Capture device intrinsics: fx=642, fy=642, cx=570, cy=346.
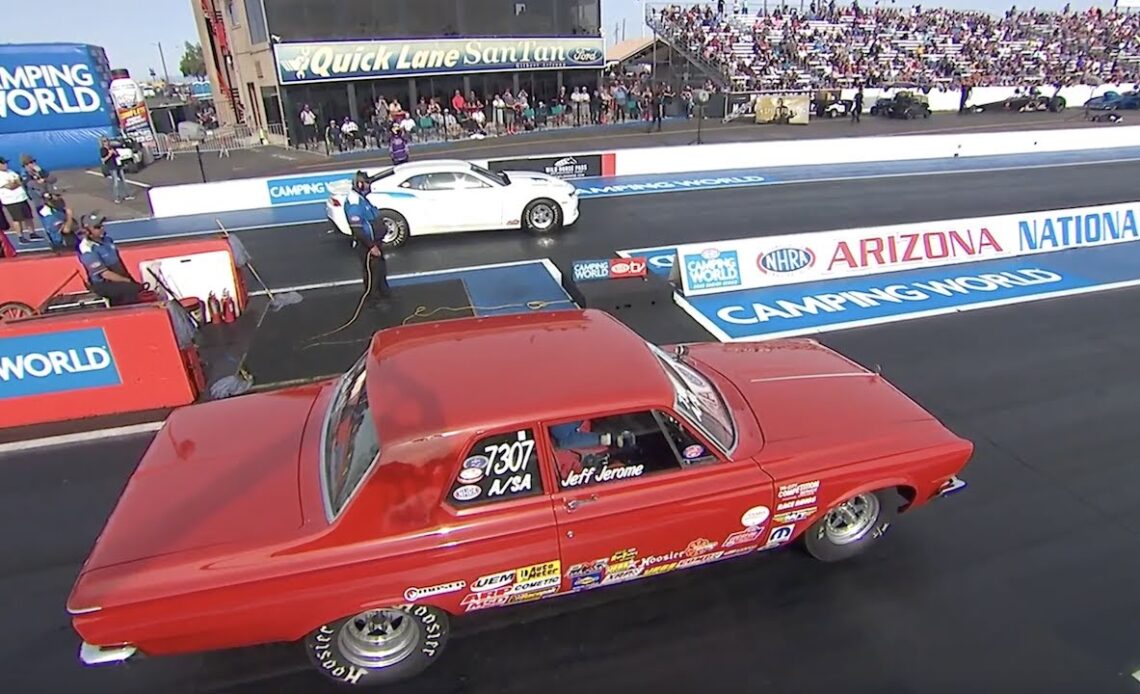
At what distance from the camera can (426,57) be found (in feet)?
90.6

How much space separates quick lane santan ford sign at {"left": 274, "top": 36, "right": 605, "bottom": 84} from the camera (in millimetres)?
25656

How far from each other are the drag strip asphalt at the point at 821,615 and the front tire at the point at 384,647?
17cm

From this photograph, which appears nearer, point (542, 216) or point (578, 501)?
point (578, 501)

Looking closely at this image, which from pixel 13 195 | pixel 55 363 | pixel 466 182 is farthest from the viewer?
pixel 13 195

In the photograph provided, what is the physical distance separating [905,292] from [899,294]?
15 cm

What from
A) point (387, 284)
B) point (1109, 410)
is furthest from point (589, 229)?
point (1109, 410)

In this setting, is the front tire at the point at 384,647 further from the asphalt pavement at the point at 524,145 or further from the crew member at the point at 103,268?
the asphalt pavement at the point at 524,145

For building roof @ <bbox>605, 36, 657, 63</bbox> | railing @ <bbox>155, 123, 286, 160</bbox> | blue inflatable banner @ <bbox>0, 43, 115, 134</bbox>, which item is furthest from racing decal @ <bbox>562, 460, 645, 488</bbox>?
building roof @ <bbox>605, 36, 657, 63</bbox>

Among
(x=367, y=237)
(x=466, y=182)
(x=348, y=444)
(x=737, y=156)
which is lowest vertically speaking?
(x=348, y=444)

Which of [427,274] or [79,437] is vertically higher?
[427,274]

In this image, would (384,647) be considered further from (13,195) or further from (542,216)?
(13,195)

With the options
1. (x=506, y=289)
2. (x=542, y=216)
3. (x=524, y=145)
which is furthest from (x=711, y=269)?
(x=524, y=145)

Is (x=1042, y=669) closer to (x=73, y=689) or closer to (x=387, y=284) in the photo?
(x=73, y=689)

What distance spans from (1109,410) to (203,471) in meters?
7.87
